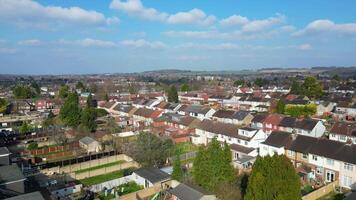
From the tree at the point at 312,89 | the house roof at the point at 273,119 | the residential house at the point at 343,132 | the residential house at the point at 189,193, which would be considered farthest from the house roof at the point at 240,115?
the tree at the point at 312,89

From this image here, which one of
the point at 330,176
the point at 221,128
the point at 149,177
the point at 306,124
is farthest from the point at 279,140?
the point at 149,177

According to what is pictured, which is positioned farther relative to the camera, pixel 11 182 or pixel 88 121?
pixel 88 121

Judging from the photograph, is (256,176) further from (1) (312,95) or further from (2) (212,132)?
(1) (312,95)

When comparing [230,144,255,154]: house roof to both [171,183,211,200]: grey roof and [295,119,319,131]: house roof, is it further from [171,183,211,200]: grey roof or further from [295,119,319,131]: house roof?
[171,183,211,200]: grey roof

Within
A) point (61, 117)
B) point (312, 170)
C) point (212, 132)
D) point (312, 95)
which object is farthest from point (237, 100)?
point (312, 170)

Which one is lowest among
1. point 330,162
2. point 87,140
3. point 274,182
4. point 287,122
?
point 87,140

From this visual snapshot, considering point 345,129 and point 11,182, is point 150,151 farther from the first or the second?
point 345,129

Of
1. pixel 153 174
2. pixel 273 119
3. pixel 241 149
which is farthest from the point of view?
pixel 273 119
